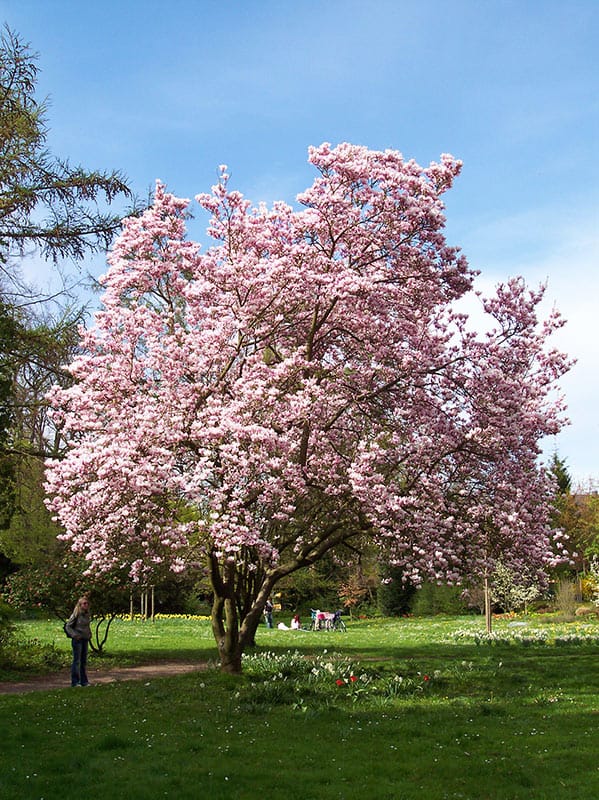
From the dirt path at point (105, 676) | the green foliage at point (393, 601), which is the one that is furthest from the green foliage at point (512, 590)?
the dirt path at point (105, 676)

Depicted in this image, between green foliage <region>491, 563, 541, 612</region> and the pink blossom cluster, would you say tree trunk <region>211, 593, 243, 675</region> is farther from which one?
green foliage <region>491, 563, 541, 612</region>

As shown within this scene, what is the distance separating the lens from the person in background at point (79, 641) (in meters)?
14.6

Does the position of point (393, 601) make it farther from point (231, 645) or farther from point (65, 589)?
point (231, 645)

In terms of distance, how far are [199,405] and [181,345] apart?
1.13 m

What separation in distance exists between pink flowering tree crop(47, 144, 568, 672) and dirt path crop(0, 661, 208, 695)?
2914 mm

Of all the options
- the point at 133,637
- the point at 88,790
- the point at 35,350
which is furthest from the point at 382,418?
the point at 133,637

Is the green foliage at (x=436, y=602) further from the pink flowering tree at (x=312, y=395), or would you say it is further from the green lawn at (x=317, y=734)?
the pink flowering tree at (x=312, y=395)

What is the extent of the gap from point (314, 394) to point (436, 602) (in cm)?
3273

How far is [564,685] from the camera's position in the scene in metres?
13.5

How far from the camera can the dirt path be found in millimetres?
14609

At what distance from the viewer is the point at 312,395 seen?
13.4 meters

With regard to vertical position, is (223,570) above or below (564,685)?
above

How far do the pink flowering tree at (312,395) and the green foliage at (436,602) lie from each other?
29.4m

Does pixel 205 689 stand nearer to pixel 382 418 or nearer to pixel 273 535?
pixel 273 535
